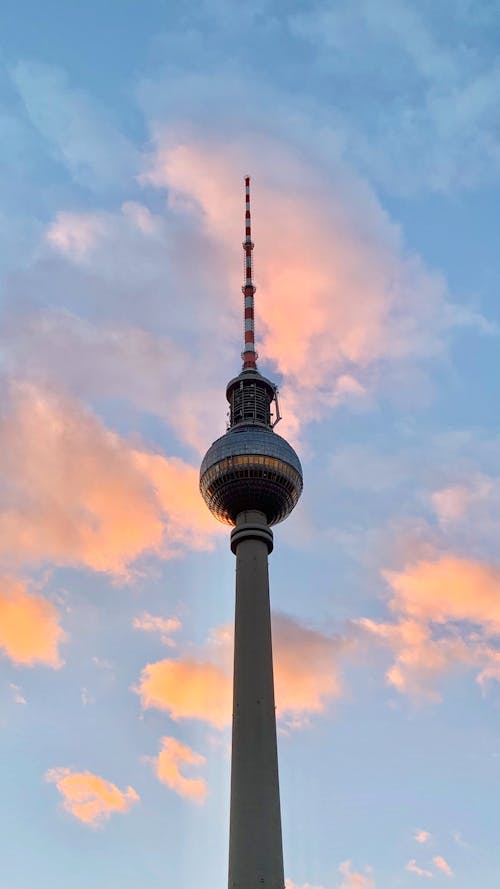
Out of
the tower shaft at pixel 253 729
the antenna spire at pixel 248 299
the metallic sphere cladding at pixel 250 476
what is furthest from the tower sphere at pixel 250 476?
the antenna spire at pixel 248 299

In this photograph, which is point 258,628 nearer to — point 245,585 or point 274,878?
point 245,585

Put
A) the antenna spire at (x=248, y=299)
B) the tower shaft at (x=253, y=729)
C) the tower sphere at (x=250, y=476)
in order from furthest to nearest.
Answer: the antenna spire at (x=248, y=299) < the tower sphere at (x=250, y=476) < the tower shaft at (x=253, y=729)

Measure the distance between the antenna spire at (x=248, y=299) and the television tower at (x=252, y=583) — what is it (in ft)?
0.65

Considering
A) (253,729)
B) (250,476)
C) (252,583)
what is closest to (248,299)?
(250,476)

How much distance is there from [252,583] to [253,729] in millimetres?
17418

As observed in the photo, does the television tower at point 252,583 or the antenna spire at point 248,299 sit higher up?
the antenna spire at point 248,299

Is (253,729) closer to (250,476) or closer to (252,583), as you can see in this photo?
(252,583)

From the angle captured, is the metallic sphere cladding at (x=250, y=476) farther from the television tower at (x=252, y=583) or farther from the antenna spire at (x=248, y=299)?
the antenna spire at (x=248, y=299)

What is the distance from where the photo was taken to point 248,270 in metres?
134

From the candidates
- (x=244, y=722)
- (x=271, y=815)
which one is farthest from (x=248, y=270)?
(x=271, y=815)

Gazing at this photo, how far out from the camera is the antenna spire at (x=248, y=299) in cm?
12662

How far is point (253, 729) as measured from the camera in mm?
92000

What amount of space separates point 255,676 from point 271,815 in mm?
14840

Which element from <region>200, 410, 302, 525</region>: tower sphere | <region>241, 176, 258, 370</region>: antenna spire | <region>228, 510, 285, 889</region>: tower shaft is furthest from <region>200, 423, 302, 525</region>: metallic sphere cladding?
<region>241, 176, 258, 370</region>: antenna spire
